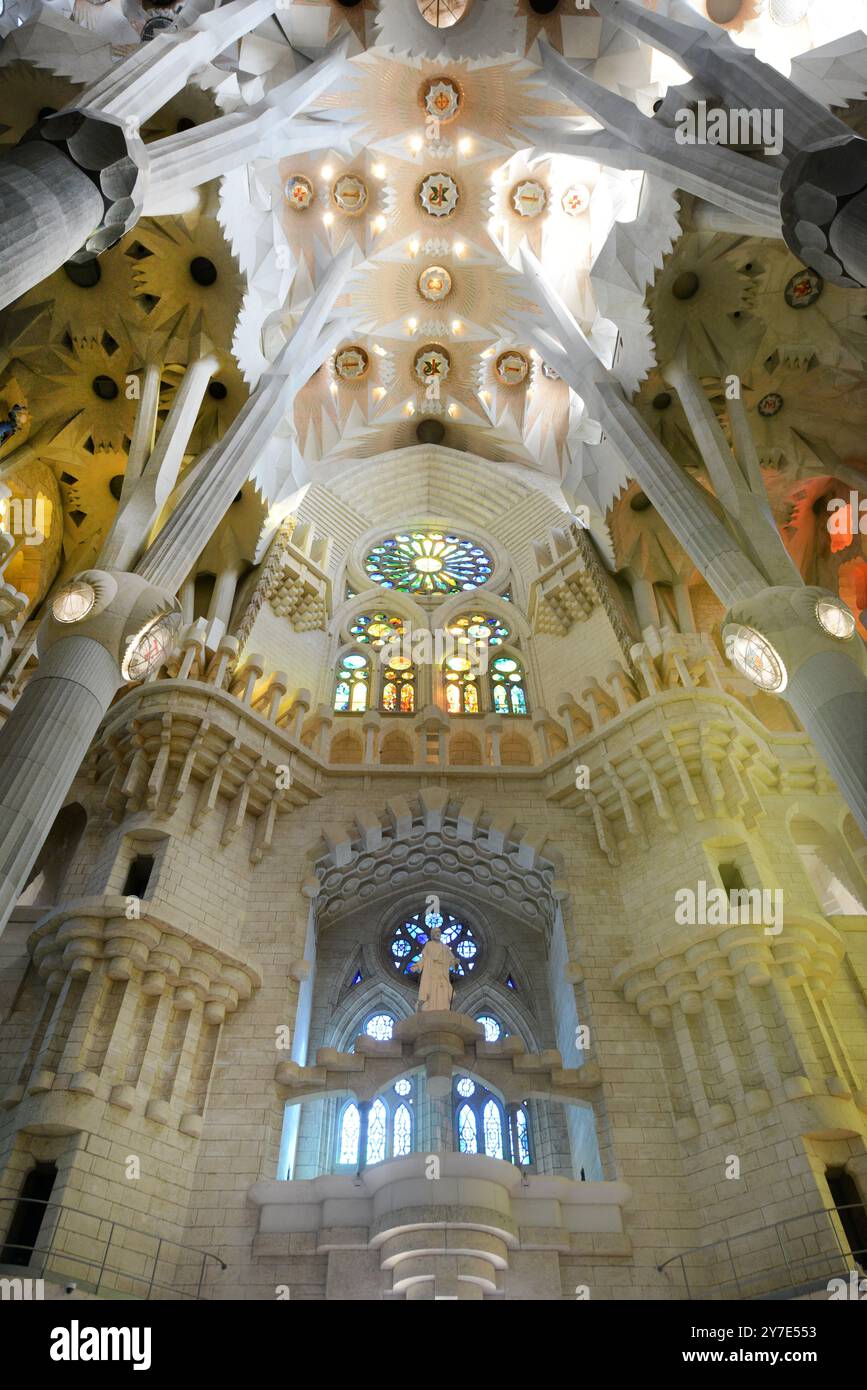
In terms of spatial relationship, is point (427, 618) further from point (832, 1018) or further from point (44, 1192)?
point (44, 1192)

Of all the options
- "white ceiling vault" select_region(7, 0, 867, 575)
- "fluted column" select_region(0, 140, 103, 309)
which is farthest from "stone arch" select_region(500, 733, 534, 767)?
"fluted column" select_region(0, 140, 103, 309)

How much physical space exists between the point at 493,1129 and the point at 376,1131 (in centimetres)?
174

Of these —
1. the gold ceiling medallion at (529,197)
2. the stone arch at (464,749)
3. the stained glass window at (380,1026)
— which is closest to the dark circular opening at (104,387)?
the stone arch at (464,749)

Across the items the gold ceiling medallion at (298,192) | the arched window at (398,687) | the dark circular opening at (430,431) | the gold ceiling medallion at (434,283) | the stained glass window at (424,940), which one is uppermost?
the dark circular opening at (430,431)

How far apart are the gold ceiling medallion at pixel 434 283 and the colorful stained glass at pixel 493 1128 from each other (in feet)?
54.0

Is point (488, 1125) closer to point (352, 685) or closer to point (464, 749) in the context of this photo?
point (464, 749)

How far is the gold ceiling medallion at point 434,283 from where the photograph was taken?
19391 millimetres

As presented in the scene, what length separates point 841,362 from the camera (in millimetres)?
13250

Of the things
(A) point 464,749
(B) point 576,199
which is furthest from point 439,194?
(A) point 464,749

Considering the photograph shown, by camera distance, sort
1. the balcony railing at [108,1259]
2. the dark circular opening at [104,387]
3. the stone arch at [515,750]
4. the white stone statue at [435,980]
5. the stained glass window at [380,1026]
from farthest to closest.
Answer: the stone arch at [515,750] < the stained glass window at [380,1026] < the dark circular opening at [104,387] < the white stone statue at [435,980] < the balcony railing at [108,1259]

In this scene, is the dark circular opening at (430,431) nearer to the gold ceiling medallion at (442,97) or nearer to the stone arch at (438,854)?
the gold ceiling medallion at (442,97)

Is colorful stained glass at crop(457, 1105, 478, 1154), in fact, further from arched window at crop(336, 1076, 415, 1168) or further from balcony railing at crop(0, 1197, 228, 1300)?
balcony railing at crop(0, 1197, 228, 1300)

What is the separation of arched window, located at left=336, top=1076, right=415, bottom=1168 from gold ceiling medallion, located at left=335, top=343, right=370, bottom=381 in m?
15.1

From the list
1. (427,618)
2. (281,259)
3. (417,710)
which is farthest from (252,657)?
(281,259)
